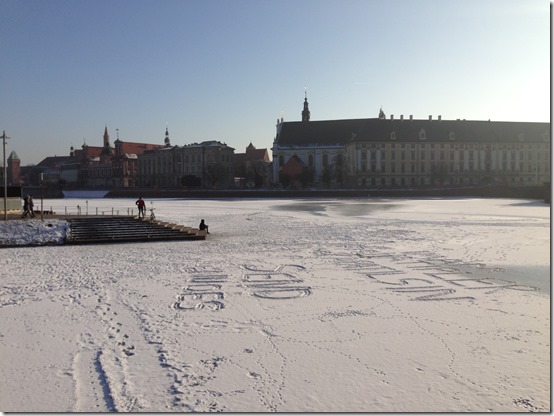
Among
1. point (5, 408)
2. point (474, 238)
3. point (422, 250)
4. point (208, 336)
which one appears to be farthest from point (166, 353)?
point (474, 238)

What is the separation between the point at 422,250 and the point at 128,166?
364 ft

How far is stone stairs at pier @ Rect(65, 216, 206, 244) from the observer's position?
22.3m

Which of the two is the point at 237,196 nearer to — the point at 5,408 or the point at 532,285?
the point at 532,285

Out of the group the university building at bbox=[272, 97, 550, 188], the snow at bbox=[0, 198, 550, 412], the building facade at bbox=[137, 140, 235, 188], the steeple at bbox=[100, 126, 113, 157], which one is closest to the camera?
the snow at bbox=[0, 198, 550, 412]

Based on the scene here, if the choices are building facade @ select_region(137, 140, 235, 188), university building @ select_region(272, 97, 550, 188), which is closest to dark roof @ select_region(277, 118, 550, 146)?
university building @ select_region(272, 97, 550, 188)

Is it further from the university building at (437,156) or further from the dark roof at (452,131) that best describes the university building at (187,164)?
the dark roof at (452,131)

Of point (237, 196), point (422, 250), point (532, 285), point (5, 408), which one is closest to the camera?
point (5, 408)

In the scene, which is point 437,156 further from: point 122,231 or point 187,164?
point 122,231

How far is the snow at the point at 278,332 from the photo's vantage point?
19.5ft

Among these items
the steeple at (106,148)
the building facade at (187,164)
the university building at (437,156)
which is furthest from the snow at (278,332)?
the steeple at (106,148)

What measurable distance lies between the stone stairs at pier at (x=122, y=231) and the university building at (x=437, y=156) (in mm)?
64820

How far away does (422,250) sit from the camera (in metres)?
17.6

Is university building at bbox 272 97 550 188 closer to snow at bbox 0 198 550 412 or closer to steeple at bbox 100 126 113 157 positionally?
steeple at bbox 100 126 113 157

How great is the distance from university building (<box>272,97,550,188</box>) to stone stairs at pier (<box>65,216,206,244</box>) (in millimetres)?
64820
